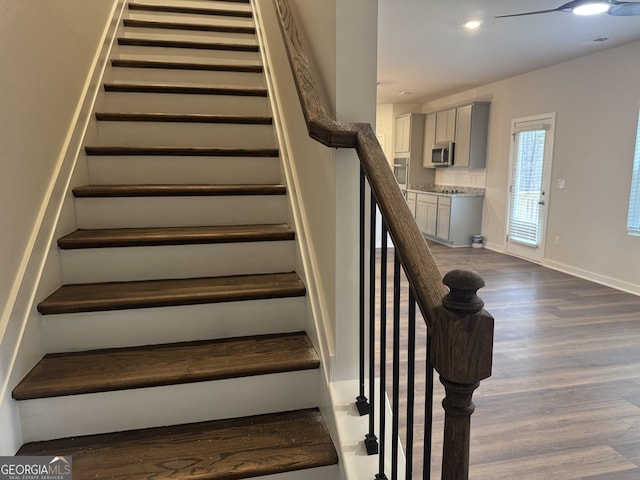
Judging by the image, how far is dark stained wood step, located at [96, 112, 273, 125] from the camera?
2.31 metres

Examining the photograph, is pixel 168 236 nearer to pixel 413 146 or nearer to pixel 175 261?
pixel 175 261

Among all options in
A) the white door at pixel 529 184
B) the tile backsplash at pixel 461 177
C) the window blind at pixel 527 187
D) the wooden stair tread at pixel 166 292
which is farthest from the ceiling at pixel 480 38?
the wooden stair tread at pixel 166 292

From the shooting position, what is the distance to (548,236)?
20.0 feet

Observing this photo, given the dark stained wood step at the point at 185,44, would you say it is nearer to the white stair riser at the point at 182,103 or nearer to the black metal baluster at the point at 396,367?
the white stair riser at the point at 182,103

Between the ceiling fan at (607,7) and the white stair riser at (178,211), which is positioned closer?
the white stair riser at (178,211)

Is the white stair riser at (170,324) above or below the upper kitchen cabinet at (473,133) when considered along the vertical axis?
below

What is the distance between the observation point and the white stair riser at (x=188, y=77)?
2693 mm

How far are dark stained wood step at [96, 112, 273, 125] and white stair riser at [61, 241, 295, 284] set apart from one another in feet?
2.90

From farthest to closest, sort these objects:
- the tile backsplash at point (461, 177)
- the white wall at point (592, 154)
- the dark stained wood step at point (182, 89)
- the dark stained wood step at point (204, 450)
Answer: the tile backsplash at point (461, 177)
the white wall at point (592, 154)
the dark stained wood step at point (182, 89)
the dark stained wood step at point (204, 450)

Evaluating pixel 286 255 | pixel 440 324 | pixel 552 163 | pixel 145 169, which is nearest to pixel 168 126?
pixel 145 169

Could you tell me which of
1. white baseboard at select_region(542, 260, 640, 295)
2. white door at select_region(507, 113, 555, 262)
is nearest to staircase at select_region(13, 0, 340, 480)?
white baseboard at select_region(542, 260, 640, 295)

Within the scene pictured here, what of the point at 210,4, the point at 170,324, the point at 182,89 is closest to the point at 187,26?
the point at 210,4

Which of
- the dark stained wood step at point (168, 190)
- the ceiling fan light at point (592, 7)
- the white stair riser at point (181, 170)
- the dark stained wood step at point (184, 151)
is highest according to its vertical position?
the ceiling fan light at point (592, 7)

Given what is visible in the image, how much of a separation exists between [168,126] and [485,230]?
6.36 metres
